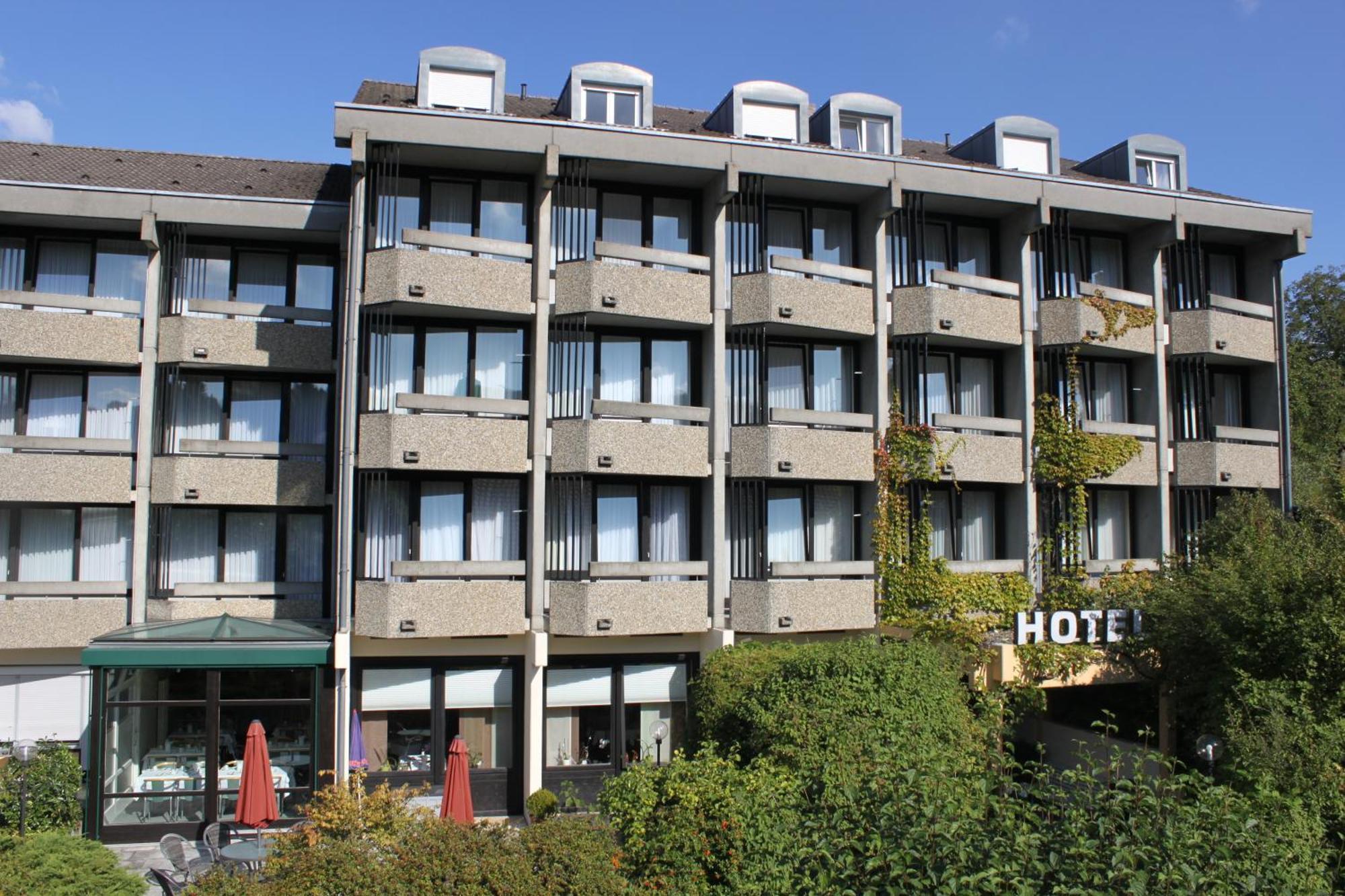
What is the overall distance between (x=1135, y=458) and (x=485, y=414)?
14.6 m

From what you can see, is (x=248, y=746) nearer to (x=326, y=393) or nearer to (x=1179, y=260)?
(x=326, y=393)

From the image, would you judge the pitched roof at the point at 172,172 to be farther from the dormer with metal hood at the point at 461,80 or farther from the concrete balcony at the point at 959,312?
the concrete balcony at the point at 959,312

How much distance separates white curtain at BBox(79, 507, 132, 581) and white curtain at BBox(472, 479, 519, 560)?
287 inches

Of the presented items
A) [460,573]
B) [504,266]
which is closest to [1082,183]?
[504,266]

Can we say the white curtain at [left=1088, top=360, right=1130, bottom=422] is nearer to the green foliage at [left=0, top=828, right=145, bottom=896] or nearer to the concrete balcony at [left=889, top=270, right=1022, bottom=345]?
the concrete balcony at [left=889, top=270, right=1022, bottom=345]

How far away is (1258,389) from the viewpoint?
25.6 meters

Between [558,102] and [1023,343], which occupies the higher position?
[558,102]

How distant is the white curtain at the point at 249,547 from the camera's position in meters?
21.8

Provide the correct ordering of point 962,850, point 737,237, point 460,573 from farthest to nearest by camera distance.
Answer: point 737,237 → point 460,573 → point 962,850

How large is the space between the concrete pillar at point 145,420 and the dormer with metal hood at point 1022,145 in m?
18.6

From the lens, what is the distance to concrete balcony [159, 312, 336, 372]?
2105 centimetres

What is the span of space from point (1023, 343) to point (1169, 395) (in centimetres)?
444

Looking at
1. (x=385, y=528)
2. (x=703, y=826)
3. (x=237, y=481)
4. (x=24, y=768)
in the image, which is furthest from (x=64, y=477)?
(x=703, y=826)

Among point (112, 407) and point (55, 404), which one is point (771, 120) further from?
point (55, 404)
